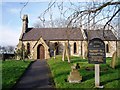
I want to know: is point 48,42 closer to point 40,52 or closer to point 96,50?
point 40,52

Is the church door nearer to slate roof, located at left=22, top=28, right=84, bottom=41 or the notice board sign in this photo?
slate roof, located at left=22, top=28, right=84, bottom=41

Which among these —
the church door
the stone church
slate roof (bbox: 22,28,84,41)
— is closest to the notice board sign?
the stone church

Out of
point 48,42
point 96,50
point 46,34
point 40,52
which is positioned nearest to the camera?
point 96,50

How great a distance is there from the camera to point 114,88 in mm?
13266

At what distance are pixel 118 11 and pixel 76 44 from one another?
46.0 meters

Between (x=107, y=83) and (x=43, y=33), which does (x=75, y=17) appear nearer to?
(x=107, y=83)

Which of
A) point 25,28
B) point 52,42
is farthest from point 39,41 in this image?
point 25,28

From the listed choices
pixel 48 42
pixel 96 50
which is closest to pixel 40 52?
pixel 48 42

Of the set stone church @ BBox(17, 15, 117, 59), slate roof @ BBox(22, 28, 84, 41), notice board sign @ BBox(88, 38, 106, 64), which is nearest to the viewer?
notice board sign @ BBox(88, 38, 106, 64)

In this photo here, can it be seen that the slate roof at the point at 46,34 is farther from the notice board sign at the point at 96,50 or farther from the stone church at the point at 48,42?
the notice board sign at the point at 96,50

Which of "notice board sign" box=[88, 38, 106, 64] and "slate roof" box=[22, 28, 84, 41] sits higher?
"slate roof" box=[22, 28, 84, 41]

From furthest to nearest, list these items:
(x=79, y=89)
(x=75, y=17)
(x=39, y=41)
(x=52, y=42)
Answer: (x=52, y=42) < (x=39, y=41) < (x=79, y=89) < (x=75, y=17)

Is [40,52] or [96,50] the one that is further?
[40,52]

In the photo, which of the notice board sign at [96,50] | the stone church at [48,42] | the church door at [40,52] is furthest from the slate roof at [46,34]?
the notice board sign at [96,50]
